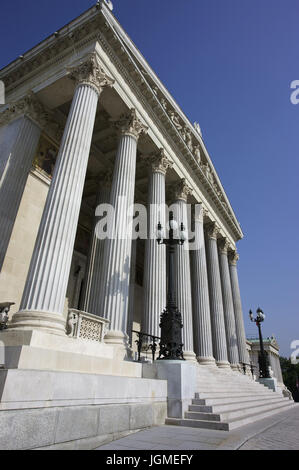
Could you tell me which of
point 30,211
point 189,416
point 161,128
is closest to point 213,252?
point 161,128

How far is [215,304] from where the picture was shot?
70.9 feet

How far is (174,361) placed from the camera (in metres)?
8.90

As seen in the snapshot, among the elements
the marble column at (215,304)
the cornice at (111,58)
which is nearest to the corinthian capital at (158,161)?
the cornice at (111,58)

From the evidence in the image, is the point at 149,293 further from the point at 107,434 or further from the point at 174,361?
the point at 107,434

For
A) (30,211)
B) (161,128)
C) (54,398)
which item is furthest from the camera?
(161,128)

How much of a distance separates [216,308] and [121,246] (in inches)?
506

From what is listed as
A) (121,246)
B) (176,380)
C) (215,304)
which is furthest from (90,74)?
(215,304)

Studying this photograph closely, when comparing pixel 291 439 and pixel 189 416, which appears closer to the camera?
pixel 291 439

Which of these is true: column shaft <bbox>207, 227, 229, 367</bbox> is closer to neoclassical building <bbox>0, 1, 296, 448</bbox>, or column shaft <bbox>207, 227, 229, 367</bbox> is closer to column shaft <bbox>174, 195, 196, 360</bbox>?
neoclassical building <bbox>0, 1, 296, 448</bbox>

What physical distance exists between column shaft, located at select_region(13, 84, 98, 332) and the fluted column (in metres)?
20.5

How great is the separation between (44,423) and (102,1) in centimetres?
1516

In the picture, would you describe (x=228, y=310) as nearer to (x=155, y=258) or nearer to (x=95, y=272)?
(x=155, y=258)

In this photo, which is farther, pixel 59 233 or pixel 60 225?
pixel 60 225

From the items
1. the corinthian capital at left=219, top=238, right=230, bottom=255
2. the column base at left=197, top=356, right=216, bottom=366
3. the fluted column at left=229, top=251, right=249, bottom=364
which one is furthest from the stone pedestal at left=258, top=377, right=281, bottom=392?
the corinthian capital at left=219, top=238, right=230, bottom=255
